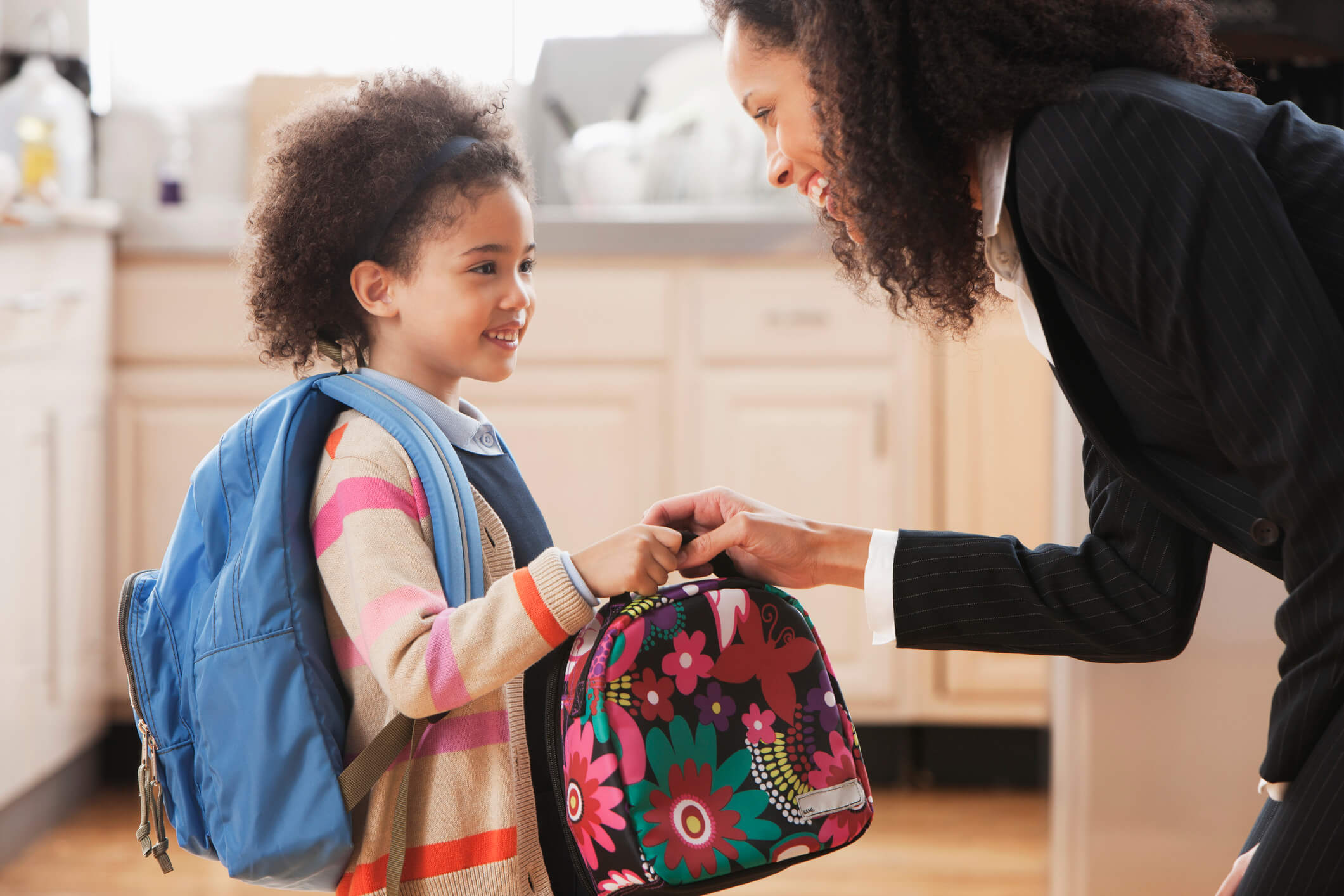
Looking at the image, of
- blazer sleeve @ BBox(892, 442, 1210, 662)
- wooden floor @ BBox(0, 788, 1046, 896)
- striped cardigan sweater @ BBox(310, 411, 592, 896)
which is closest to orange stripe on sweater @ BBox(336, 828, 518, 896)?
striped cardigan sweater @ BBox(310, 411, 592, 896)

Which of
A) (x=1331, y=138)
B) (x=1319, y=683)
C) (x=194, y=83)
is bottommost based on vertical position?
(x=1319, y=683)

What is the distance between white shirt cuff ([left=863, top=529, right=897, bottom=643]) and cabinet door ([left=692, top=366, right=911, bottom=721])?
132 cm

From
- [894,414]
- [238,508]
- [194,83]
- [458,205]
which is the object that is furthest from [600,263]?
[238,508]

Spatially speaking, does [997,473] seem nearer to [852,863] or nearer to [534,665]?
[852,863]

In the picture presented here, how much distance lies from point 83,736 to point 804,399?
1.39 metres

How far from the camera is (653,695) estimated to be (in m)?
0.81

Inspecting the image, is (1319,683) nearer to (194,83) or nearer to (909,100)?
(909,100)

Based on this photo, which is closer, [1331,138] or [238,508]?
[1331,138]

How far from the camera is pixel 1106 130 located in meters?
0.69

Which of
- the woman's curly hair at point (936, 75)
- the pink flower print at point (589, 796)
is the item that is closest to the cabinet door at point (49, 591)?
the pink flower print at point (589, 796)

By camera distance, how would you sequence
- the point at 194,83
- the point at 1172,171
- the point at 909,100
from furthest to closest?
the point at 194,83, the point at 909,100, the point at 1172,171

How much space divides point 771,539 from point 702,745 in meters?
0.18

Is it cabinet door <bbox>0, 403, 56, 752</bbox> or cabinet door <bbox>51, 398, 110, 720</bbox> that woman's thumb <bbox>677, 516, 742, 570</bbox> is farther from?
cabinet door <bbox>51, 398, 110, 720</bbox>

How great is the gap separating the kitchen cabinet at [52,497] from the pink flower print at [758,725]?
1.47 metres
